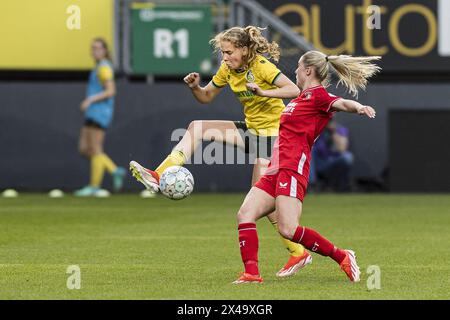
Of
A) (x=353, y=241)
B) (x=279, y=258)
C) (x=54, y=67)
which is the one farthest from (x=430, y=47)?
(x=279, y=258)

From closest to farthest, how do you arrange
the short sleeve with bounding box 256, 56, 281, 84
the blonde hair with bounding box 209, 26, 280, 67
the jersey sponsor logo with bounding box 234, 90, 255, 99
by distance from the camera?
the blonde hair with bounding box 209, 26, 280, 67 → the short sleeve with bounding box 256, 56, 281, 84 → the jersey sponsor logo with bounding box 234, 90, 255, 99

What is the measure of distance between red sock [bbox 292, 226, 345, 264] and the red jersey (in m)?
0.42

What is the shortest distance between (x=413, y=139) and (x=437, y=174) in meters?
0.77

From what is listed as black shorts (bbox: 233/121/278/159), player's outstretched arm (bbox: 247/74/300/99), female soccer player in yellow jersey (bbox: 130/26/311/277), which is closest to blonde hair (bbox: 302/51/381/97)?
player's outstretched arm (bbox: 247/74/300/99)

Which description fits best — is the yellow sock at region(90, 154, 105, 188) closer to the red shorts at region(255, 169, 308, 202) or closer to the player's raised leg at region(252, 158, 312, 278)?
the player's raised leg at region(252, 158, 312, 278)

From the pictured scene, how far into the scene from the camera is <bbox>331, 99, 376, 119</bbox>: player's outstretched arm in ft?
26.8

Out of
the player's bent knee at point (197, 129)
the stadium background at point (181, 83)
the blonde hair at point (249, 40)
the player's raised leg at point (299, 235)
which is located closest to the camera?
the player's raised leg at point (299, 235)

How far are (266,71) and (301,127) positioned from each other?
0.99 m

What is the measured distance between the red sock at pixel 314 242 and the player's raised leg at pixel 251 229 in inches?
12.1

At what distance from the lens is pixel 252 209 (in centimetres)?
904

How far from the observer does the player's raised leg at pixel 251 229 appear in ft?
29.2

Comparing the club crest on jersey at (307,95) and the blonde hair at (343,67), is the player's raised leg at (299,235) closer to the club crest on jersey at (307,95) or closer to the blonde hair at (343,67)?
the club crest on jersey at (307,95)

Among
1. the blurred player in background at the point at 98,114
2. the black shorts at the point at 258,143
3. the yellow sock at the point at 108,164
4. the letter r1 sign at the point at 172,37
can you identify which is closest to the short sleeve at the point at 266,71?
the black shorts at the point at 258,143

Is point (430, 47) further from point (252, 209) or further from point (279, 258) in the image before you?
point (252, 209)
